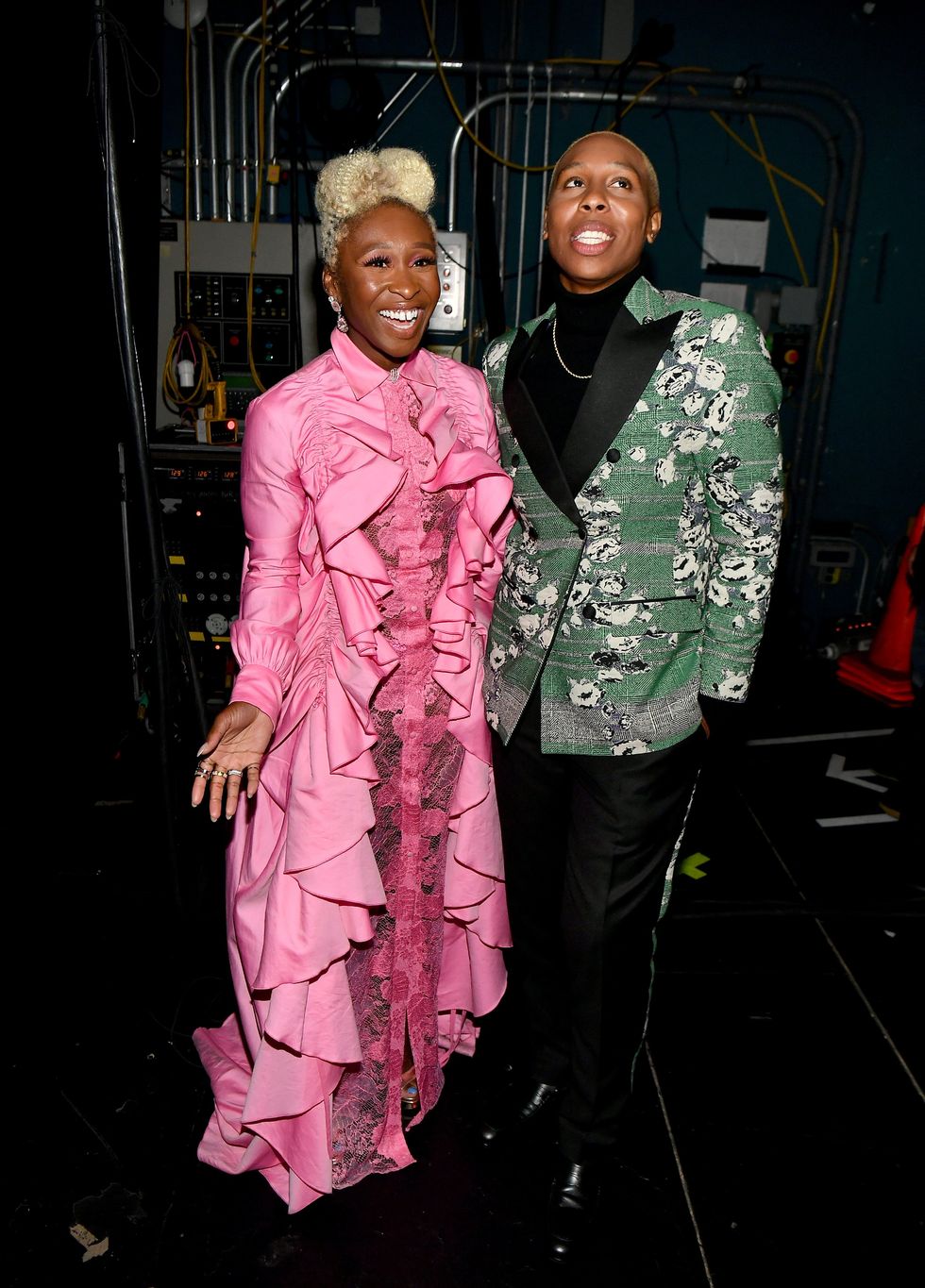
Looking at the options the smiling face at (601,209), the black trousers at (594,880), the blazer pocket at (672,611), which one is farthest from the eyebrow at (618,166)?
the black trousers at (594,880)

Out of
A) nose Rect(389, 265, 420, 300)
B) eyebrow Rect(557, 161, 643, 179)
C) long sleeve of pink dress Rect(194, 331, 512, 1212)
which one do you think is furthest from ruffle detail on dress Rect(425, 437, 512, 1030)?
eyebrow Rect(557, 161, 643, 179)

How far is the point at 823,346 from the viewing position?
4.36 meters

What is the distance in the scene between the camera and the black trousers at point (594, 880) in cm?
148

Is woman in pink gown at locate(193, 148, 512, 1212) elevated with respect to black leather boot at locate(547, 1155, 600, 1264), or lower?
elevated

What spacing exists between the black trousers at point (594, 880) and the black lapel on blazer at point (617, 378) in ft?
1.46

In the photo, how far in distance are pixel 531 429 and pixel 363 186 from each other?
44 cm

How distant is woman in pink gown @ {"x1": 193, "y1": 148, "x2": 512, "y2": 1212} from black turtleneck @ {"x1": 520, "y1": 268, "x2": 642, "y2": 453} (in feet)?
0.41

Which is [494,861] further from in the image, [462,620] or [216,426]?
[216,426]

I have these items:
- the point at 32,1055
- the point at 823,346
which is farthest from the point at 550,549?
the point at 823,346

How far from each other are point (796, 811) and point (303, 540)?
231 centimetres

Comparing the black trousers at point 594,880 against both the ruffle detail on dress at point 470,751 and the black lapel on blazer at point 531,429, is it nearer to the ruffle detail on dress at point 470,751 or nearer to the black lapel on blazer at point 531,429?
the ruffle detail on dress at point 470,751

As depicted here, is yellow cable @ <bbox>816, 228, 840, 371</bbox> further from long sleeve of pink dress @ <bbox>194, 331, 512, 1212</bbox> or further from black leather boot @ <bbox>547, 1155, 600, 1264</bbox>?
black leather boot @ <bbox>547, 1155, 600, 1264</bbox>

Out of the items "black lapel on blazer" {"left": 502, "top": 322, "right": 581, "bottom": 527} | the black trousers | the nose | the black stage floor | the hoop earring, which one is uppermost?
the nose

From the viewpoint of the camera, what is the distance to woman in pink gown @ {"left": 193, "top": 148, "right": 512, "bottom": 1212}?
139cm
